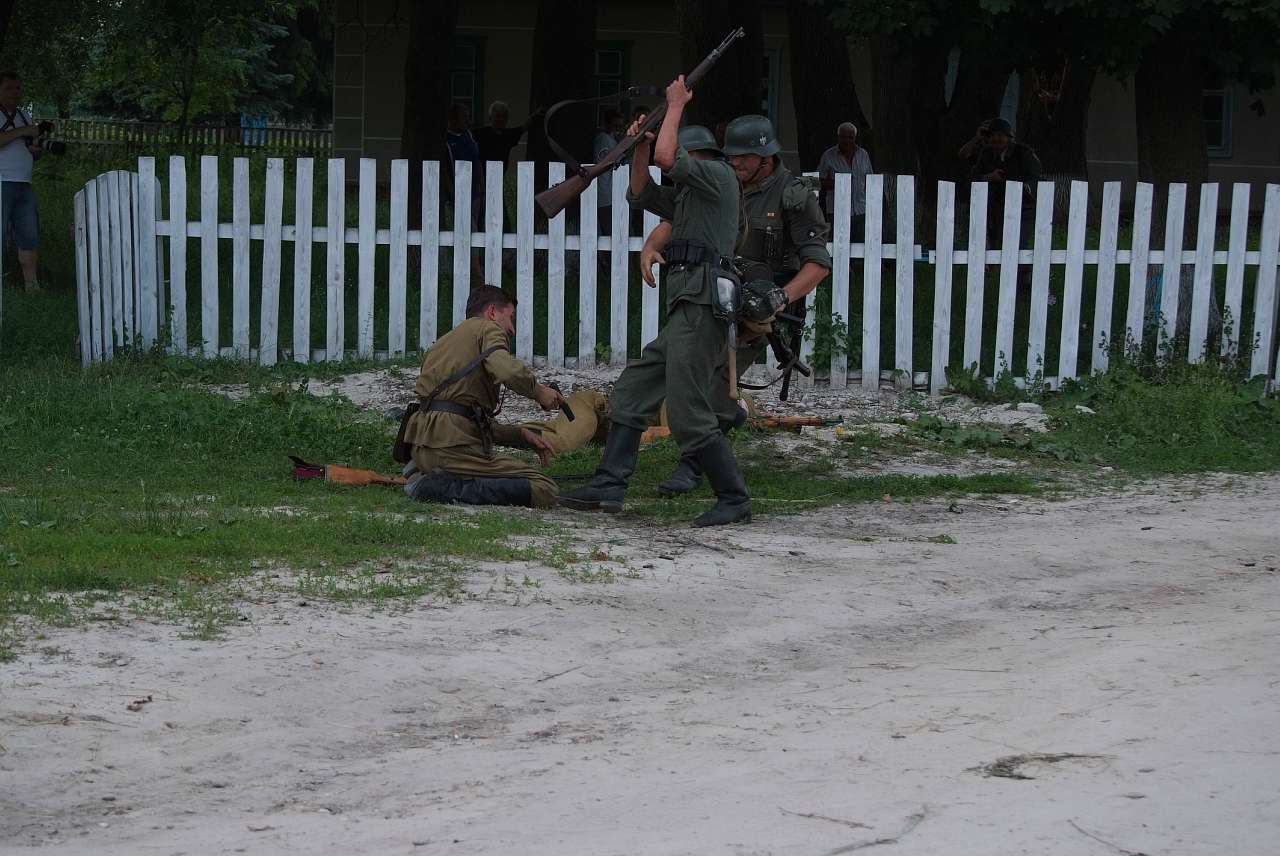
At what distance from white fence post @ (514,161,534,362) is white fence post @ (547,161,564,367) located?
144 mm

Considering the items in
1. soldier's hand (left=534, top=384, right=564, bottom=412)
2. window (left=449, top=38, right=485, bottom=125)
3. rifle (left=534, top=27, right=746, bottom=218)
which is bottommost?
soldier's hand (left=534, top=384, right=564, bottom=412)

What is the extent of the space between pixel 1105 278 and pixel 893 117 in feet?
26.9

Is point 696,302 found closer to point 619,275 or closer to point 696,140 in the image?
point 696,140

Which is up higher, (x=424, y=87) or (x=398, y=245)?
(x=424, y=87)

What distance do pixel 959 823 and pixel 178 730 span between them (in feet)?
7.61

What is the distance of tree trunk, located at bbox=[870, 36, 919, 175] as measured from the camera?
19891 mm

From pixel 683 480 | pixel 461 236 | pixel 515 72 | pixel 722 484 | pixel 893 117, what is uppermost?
pixel 515 72

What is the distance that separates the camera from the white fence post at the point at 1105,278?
40.5 feet

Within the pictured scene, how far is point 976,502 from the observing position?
9.26 meters

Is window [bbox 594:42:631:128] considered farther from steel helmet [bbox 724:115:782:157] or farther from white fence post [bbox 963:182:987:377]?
steel helmet [bbox 724:115:782:157]

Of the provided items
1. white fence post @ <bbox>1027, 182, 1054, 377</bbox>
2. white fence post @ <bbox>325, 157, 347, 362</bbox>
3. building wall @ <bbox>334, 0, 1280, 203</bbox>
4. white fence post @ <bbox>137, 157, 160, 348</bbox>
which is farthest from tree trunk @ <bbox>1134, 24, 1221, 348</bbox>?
building wall @ <bbox>334, 0, 1280, 203</bbox>

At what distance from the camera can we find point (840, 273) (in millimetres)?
12320

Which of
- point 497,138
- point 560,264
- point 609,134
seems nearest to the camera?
point 560,264

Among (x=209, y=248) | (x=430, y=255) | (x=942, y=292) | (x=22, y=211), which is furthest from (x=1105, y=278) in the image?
(x=22, y=211)
